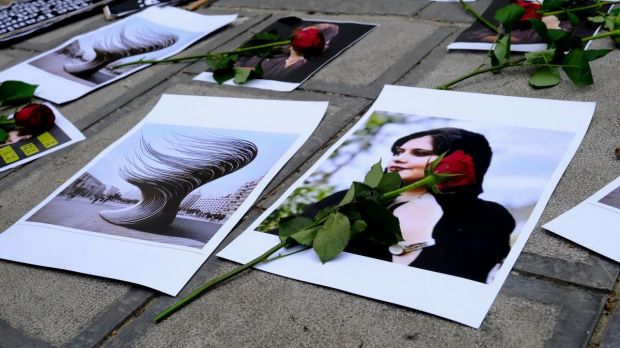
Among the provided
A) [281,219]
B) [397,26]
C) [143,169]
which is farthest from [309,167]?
[397,26]

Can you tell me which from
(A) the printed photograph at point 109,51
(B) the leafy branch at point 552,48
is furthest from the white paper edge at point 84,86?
(B) the leafy branch at point 552,48

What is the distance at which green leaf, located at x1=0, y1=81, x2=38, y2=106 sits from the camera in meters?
1.37

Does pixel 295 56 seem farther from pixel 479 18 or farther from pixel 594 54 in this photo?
pixel 594 54

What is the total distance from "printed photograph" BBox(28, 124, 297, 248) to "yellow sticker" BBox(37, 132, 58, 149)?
17cm

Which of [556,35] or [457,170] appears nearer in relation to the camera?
[457,170]

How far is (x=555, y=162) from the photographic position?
86 cm

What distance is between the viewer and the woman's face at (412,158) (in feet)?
2.87

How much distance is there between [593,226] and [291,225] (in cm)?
35

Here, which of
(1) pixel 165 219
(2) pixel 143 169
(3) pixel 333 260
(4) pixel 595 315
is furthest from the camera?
(2) pixel 143 169

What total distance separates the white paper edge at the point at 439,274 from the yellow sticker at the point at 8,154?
0.58 metres

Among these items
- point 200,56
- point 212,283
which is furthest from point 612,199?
point 200,56

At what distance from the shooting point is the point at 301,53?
1.33 metres

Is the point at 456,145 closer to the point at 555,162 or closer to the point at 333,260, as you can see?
the point at 555,162

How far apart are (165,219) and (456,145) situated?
0.42m
